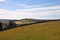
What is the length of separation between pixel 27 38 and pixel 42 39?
6.56ft

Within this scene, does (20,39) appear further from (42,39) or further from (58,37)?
(58,37)

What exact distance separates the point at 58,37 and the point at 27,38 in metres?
3.69

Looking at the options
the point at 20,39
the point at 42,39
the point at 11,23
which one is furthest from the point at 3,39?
the point at 11,23

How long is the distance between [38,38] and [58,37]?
2.35 metres

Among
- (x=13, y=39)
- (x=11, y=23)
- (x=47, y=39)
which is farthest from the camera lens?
(x=11, y=23)

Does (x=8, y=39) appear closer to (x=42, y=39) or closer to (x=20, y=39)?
(x=20, y=39)

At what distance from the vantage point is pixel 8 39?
1867 centimetres

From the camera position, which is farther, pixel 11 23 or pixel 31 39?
pixel 11 23

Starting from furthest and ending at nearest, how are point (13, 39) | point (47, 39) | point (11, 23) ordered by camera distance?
point (11, 23) → point (13, 39) → point (47, 39)

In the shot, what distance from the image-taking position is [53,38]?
58.0ft

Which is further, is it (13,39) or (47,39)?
(13,39)

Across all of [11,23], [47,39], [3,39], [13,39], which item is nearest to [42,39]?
[47,39]

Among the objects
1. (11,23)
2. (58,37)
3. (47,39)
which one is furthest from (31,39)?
(11,23)

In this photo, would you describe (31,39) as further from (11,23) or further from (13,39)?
(11,23)
